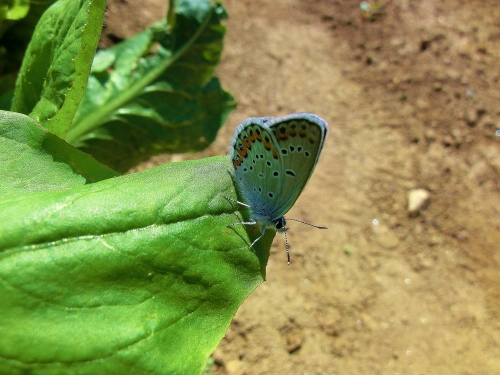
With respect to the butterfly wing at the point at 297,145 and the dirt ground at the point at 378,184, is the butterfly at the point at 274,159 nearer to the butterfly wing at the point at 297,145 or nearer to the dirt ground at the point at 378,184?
the butterfly wing at the point at 297,145

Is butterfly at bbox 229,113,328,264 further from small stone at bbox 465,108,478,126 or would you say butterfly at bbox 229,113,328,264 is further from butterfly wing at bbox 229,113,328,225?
small stone at bbox 465,108,478,126

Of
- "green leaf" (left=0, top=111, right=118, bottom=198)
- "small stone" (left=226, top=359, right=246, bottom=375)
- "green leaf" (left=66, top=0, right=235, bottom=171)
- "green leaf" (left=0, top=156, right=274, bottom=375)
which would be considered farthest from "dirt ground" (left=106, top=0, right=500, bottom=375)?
"green leaf" (left=0, top=111, right=118, bottom=198)

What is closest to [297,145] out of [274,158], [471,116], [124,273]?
[274,158]

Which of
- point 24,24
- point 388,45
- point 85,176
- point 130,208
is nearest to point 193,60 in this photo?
point 24,24

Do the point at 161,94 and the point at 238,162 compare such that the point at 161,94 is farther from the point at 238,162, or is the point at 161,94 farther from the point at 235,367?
the point at 235,367

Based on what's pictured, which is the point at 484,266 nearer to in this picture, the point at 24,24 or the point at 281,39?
the point at 281,39

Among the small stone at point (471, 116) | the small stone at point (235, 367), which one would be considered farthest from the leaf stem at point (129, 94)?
the small stone at point (471, 116)

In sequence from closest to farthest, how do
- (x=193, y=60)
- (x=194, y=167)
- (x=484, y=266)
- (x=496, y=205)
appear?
(x=194, y=167), (x=193, y=60), (x=484, y=266), (x=496, y=205)
